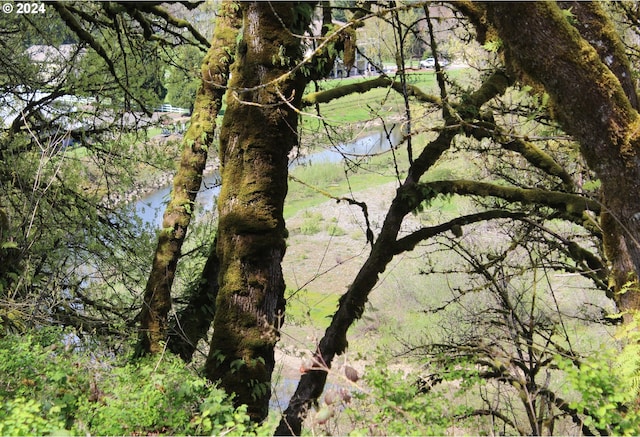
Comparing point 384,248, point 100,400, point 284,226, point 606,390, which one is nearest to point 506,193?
point 384,248

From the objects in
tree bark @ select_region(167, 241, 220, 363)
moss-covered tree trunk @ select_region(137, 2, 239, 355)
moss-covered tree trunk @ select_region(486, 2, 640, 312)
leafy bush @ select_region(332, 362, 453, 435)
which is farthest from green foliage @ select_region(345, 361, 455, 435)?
moss-covered tree trunk @ select_region(137, 2, 239, 355)

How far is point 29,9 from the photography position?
6.24m

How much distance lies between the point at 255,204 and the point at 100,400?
4.99 feet

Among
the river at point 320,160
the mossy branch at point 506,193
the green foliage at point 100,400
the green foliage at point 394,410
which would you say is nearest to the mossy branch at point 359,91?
the river at point 320,160

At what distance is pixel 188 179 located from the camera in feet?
17.2

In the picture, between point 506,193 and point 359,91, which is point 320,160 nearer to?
point 359,91

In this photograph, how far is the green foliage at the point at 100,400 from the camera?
8.97 feet

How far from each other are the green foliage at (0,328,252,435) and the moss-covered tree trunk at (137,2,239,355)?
3.87 ft

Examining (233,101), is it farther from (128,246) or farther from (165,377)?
(128,246)

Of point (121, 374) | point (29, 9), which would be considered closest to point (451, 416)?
point (121, 374)

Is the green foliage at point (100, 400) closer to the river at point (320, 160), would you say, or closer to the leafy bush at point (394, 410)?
the leafy bush at point (394, 410)

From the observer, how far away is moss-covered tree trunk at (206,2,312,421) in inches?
144

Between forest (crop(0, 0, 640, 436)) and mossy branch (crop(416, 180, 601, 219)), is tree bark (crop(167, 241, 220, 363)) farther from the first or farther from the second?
mossy branch (crop(416, 180, 601, 219))

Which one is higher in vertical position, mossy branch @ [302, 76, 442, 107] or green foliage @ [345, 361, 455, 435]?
mossy branch @ [302, 76, 442, 107]
